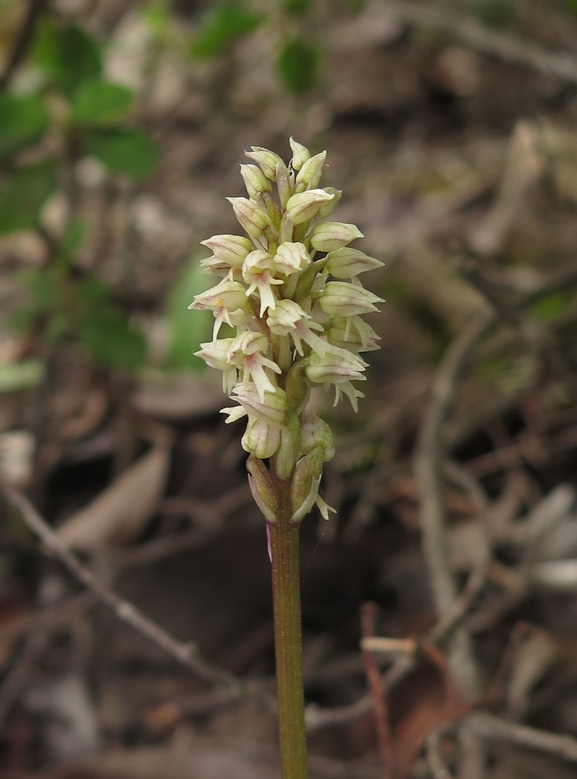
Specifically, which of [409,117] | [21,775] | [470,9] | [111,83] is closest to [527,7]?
[470,9]

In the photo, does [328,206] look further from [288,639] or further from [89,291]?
[89,291]

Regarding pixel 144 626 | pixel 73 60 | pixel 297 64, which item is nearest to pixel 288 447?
pixel 144 626

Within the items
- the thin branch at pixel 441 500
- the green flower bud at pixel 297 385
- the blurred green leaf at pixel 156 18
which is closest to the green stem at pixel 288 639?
the green flower bud at pixel 297 385

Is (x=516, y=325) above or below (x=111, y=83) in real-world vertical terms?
below

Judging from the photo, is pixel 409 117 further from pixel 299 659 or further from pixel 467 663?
pixel 299 659

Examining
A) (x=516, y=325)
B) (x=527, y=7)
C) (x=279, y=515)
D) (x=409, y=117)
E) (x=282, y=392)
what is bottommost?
(x=279, y=515)

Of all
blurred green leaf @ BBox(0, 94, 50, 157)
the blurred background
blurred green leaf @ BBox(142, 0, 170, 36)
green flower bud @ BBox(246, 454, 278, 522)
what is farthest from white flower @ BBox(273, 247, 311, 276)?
blurred green leaf @ BBox(142, 0, 170, 36)

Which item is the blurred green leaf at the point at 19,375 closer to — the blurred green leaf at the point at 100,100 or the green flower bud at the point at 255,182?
the blurred green leaf at the point at 100,100
